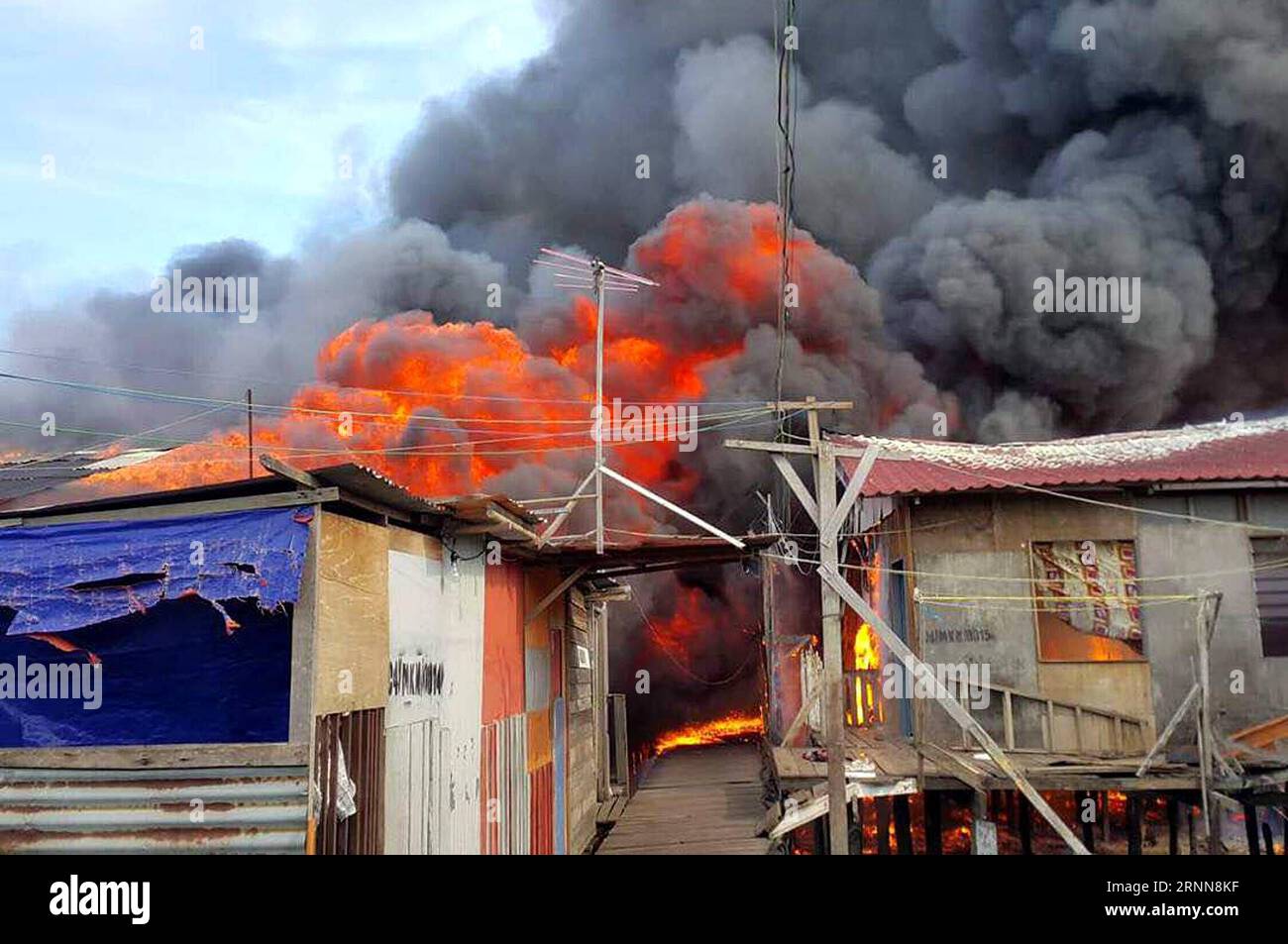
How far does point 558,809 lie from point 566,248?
31442 mm

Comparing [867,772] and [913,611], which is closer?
[867,772]

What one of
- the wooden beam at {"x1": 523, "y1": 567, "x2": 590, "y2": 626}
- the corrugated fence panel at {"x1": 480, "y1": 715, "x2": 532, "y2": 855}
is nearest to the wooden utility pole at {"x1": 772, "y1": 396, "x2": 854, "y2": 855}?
the wooden beam at {"x1": 523, "y1": 567, "x2": 590, "y2": 626}

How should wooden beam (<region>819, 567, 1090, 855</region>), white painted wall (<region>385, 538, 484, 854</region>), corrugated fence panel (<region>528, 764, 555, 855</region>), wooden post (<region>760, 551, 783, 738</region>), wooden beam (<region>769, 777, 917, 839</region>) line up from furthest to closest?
wooden post (<region>760, 551, 783, 738</region>)
corrugated fence panel (<region>528, 764, 555, 855</region>)
wooden beam (<region>769, 777, 917, 839</region>)
wooden beam (<region>819, 567, 1090, 855</region>)
white painted wall (<region>385, 538, 484, 854</region>)

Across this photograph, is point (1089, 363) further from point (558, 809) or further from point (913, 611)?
point (558, 809)

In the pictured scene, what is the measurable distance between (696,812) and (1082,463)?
28.2 feet

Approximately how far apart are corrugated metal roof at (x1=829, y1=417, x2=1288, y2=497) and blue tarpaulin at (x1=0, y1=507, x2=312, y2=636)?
9.53 metres

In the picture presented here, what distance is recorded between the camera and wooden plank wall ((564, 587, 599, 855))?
688 inches

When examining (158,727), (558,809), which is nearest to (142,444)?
(558,809)

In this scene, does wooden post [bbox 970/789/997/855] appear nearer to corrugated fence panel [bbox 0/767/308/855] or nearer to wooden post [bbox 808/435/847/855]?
wooden post [bbox 808/435/847/855]

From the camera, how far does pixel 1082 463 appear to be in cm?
1688

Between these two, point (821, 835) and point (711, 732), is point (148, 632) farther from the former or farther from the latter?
point (711, 732)

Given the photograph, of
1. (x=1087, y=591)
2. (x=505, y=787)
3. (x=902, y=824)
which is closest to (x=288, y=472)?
(x=505, y=787)

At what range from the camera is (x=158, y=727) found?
7688mm

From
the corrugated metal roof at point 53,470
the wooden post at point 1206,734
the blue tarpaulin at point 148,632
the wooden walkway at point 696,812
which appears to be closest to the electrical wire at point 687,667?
the wooden walkway at point 696,812
